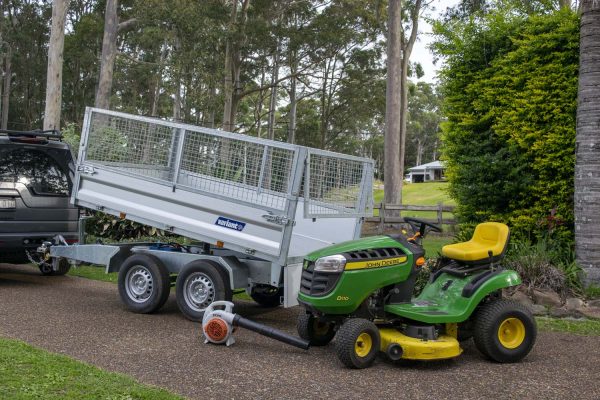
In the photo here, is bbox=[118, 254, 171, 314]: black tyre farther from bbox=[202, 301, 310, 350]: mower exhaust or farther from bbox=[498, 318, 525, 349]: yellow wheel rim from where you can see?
bbox=[498, 318, 525, 349]: yellow wheel rim

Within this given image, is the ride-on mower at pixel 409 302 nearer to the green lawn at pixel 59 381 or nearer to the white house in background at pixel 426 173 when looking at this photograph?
the green lawn at pixel 59 381

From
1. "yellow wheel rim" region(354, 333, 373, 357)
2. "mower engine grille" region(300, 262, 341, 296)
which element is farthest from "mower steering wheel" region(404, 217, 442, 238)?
"yellow wheel rim" region(354, 333, 373, 357)

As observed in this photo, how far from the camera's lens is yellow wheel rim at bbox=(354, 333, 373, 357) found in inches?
214

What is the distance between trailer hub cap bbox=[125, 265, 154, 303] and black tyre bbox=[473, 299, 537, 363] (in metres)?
3.84

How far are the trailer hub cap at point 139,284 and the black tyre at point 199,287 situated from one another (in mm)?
473

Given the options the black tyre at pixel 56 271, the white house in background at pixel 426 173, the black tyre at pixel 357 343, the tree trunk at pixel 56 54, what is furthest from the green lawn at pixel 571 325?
the white house in background at pixel 426 173

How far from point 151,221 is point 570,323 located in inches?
202

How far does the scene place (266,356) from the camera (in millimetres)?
5863

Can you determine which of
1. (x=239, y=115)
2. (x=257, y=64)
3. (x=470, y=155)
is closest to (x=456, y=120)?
(x=470, y=155)

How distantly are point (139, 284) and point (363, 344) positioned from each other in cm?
327

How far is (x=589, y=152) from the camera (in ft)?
27.0

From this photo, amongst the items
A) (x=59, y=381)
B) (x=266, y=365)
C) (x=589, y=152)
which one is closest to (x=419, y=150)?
(x=589, y=152)

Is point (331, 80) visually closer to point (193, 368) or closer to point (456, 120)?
point (456, 120)

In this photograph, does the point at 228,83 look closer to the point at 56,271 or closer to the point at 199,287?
the point at 56,271
